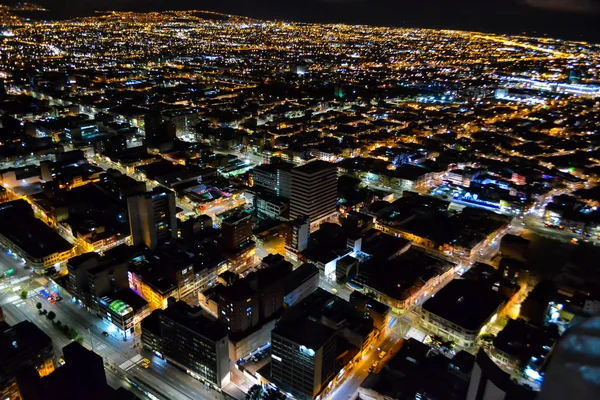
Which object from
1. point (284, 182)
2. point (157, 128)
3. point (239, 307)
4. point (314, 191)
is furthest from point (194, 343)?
point (157, 128)

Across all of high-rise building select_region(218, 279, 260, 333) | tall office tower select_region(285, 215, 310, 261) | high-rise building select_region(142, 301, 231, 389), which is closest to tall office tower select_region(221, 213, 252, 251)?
tall office tower select_region(285, 215, 310, 261)

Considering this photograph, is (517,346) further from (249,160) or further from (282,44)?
(282,44)

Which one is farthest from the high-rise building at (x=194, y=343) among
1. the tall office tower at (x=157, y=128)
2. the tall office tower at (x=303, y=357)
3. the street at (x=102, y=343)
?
the tall office tower at (x=157, y=128)

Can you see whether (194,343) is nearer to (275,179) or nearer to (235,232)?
(235,232)

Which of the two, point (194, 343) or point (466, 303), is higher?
point (194, 343)

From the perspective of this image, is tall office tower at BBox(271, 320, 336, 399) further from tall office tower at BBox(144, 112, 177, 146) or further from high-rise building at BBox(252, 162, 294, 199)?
tall office tower at BBox(144, 112, 177, 146)

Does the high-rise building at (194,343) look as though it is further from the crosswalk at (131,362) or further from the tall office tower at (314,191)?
the tall office tower at (314,191)
